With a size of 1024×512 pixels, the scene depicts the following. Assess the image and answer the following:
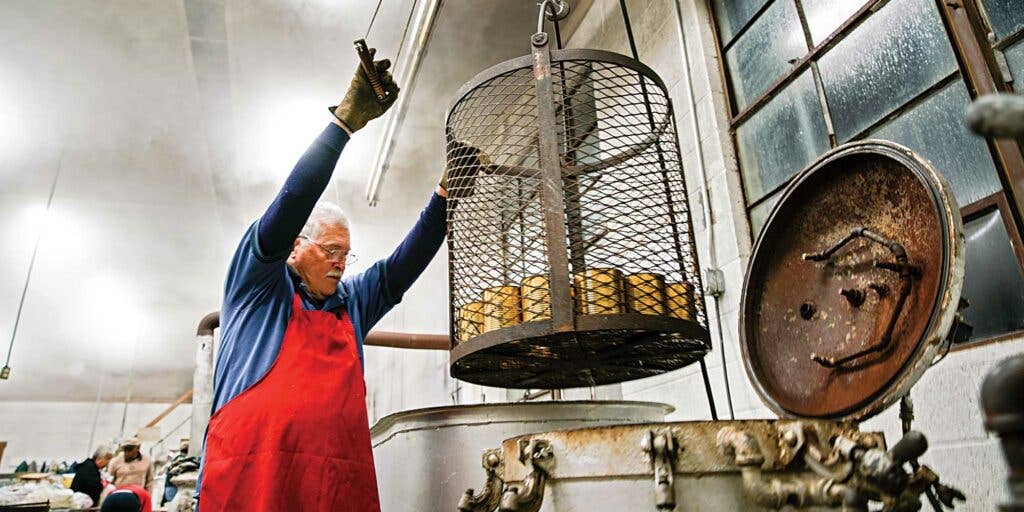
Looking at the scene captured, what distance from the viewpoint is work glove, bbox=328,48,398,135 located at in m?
1.65

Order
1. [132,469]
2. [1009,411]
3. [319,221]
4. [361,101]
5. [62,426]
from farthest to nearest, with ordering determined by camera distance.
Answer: [62,426] < [132,469] < [319,221] < [361,101] < [1009,411]

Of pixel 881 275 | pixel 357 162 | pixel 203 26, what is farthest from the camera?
pixel 357 162

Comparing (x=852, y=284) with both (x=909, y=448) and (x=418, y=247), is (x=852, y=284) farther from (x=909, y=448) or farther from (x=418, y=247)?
(x=418, y=247)

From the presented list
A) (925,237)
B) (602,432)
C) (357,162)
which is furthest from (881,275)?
(357,162)

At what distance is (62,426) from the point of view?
597 inches

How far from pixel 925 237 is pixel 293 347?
143 cm

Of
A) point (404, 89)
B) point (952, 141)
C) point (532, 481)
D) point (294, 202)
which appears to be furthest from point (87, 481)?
point (952, 141)

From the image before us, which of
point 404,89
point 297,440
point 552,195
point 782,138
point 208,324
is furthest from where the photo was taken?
point 404,89

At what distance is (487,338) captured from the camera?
4.24 feet

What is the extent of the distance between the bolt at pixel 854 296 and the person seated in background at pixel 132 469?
665cm

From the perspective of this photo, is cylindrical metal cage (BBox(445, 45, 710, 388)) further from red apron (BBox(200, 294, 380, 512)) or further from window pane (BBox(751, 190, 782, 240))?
window pane (BBox(751, 190, 782, 240))

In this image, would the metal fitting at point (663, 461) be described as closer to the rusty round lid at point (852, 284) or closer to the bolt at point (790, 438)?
the bolt at point (790, 438)

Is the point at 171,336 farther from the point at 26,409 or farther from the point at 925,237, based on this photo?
the point at 925,237

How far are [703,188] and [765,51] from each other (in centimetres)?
58
